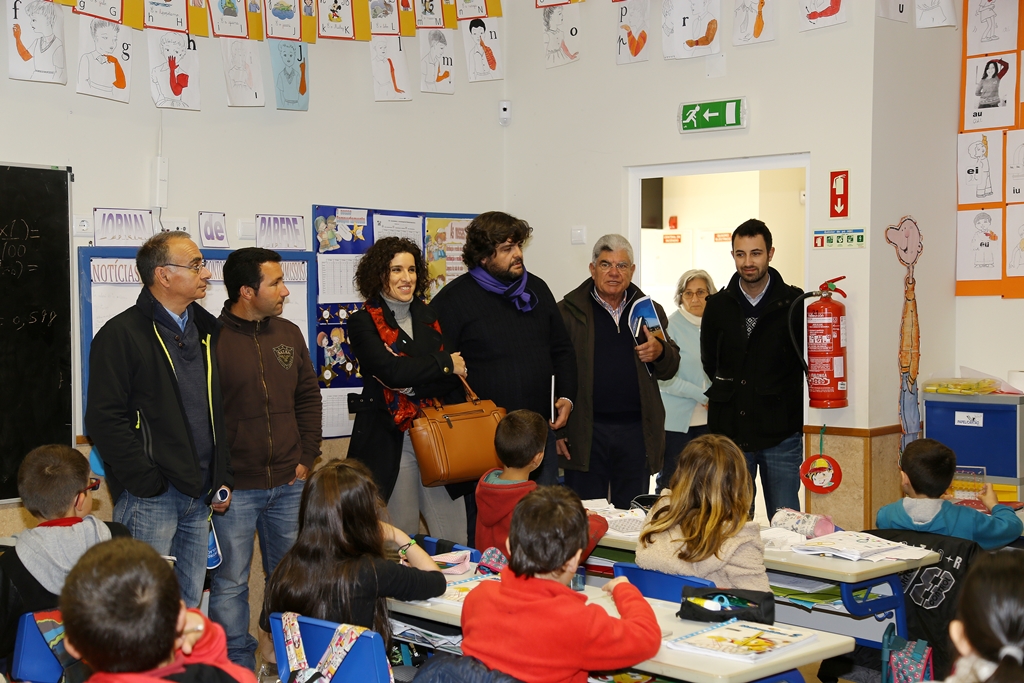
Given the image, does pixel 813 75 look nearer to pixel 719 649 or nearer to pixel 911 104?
pixel 911 104

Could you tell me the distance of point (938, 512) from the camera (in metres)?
3.50

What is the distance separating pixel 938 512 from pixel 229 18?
11.5ft

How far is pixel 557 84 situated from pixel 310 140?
1.51 meters

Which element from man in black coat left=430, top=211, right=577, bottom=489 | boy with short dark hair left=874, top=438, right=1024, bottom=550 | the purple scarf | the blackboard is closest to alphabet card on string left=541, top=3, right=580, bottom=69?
man in black coat left=430, top=211, right=577, bottom=489

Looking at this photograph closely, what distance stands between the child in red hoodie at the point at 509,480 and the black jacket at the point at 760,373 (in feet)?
4.94

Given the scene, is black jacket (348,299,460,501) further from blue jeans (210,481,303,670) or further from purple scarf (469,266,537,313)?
blue jeans (210,481,303,670)

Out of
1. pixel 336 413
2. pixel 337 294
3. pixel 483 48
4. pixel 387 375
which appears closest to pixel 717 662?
pixel 387 375

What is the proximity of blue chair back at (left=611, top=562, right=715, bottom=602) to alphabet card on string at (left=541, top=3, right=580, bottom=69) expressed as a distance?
3467 mm

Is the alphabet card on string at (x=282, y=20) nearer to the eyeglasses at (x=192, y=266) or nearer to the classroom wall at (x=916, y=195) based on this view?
the eyeglasses at (x=192, y=266)

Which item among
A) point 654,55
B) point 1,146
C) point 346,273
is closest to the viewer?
point 1,146

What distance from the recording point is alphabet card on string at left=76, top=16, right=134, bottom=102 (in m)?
4.20

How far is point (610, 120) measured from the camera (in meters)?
5.61

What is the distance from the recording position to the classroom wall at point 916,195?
15.8ft

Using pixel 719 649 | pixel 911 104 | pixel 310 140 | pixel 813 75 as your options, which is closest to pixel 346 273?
pixel 310 140
